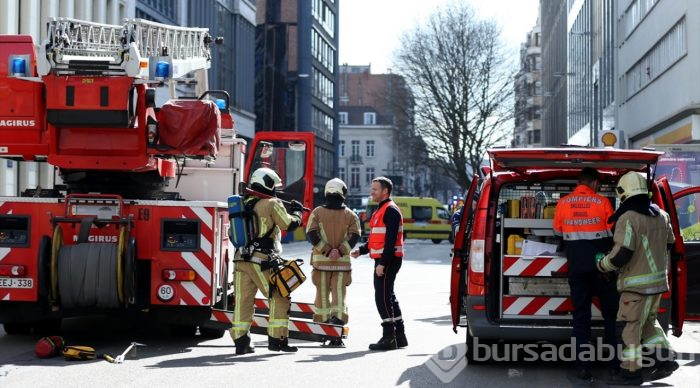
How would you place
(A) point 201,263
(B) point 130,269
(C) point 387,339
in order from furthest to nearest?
1. (C) point 387,339
2. (A) point 201,263
3. (B) point 130,269

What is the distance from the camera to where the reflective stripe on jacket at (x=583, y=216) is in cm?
1020

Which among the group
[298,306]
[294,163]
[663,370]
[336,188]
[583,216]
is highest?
[294,163]

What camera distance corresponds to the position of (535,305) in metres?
10.8

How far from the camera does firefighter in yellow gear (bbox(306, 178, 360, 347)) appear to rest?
13.0m

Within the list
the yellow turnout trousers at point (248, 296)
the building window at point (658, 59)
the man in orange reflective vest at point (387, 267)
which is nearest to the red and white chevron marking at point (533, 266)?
the man in orange reflective vest at point (387, 267)

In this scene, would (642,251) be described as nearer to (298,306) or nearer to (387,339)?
(387,339)

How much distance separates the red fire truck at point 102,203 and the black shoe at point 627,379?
3.35m

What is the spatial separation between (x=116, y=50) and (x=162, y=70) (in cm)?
49

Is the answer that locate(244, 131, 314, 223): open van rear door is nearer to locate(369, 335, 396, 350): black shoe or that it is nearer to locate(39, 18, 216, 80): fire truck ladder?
locate(39, 18, 216, 80): fire truck ladder

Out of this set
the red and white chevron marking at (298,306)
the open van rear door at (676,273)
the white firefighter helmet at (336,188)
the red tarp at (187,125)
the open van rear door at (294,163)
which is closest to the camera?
the open van rear door at (676,273)

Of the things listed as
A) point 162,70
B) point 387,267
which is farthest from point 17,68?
point 387,267

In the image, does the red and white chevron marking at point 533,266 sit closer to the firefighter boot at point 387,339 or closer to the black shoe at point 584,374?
the black shoe at point 584,374

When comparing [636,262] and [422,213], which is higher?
[636,262]

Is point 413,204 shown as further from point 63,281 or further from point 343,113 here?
point 343,113
